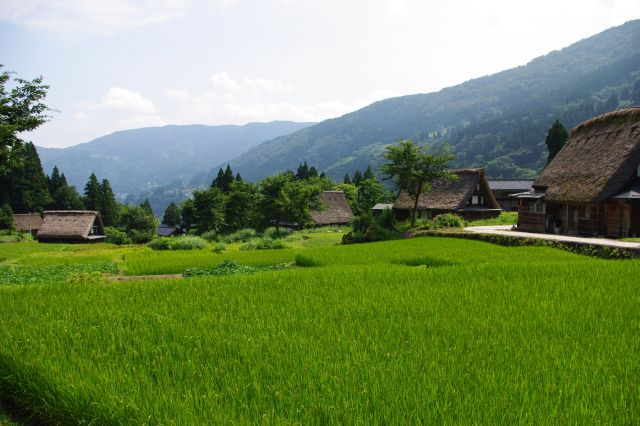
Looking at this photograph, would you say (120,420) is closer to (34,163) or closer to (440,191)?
(440,191)

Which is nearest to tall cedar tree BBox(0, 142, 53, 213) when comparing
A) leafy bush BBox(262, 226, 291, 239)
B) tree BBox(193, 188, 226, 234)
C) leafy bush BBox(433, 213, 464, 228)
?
tree BBox(193, 188, 226, 234)

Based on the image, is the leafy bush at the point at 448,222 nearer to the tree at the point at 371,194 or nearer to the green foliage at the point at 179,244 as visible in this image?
the green foliage at the point at 179,244

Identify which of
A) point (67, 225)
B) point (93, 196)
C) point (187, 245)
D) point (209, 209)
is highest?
point (93, 196)

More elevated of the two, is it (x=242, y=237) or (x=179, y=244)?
(x=179, y=244)

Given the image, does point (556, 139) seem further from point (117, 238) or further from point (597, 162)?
point (117, 238)

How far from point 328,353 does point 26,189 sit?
248 feet

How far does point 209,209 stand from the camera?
159ft

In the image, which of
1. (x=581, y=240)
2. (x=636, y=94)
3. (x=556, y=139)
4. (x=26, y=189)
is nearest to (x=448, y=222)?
(x=581, y=240)

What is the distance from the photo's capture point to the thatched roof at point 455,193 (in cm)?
4000

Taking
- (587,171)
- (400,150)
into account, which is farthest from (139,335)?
(400,150)

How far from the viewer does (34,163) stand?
65875 mm

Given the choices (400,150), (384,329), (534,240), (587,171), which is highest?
(400,150)

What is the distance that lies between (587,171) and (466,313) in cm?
2198

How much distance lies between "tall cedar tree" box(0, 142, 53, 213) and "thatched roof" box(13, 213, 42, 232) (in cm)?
340
